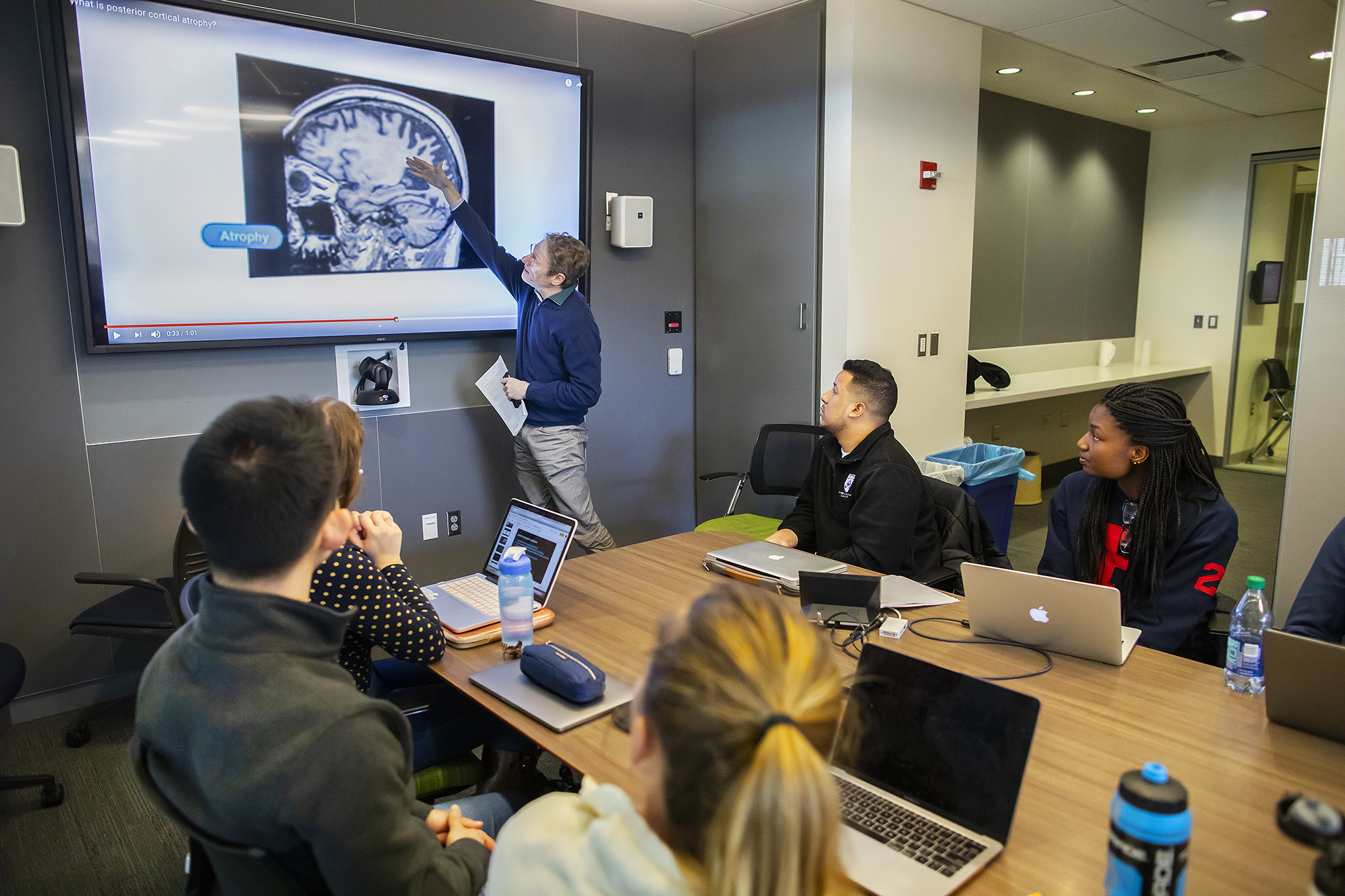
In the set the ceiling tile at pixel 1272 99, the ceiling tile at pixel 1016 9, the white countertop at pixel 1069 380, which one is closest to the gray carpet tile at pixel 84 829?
the ceiling tile at pixel 1016 9

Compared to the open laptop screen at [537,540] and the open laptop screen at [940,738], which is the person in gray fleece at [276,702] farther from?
the open laptop screen at [537,540]

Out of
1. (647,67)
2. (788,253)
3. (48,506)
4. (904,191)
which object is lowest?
(48,506)

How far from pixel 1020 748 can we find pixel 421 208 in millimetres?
3186

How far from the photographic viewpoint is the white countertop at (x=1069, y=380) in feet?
17.3

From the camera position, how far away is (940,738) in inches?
50.8

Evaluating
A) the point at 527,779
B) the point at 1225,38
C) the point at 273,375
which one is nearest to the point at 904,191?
the point at 1225,38

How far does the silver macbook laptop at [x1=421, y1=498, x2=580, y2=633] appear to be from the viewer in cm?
209

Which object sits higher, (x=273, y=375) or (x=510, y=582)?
(x=273, y=375)

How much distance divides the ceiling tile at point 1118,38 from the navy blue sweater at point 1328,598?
125 inches

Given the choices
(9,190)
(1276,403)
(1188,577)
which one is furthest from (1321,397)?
(1276,403)

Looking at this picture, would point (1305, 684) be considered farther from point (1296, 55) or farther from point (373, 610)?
point (1296, 55)

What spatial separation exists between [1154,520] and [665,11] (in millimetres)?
3155

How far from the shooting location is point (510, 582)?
1879 mm

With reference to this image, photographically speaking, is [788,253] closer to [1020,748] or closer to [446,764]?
[446,764]
